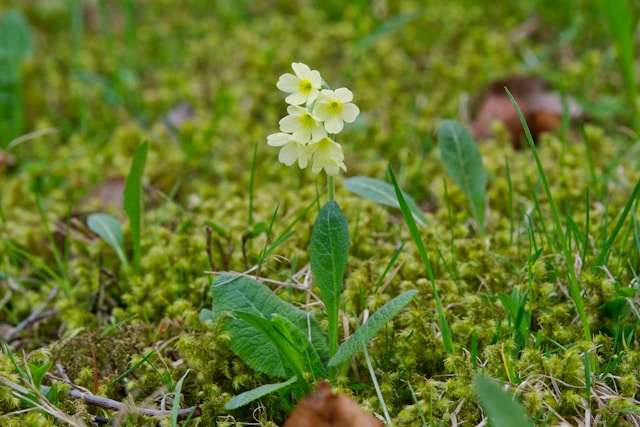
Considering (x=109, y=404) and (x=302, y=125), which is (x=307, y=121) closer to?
(x=302, y=125)

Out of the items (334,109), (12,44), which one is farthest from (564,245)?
(12,44)

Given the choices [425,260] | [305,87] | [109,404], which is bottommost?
[109,404]

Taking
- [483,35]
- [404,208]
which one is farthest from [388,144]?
[404,208]

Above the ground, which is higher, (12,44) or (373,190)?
(12,44)

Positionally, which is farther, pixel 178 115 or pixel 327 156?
pixel 178 115

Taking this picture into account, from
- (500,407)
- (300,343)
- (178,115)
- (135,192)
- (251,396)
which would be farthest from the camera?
(178,115)

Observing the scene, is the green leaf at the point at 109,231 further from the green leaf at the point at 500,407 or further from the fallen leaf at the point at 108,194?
the green leaf at the point at 500,407

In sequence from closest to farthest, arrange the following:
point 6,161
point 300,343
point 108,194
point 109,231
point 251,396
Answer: point 251,396
point 300,343
point 109,231
point 108,194
point 6,161

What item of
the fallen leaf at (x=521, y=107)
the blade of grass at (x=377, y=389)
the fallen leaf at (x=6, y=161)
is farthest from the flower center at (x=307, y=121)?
the fallen leaf at (x=6, y=161)
